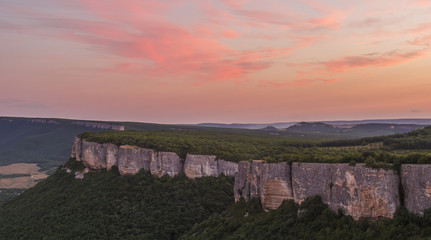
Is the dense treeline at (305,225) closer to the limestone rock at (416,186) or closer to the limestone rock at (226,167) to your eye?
the limestone rock at (416,186)

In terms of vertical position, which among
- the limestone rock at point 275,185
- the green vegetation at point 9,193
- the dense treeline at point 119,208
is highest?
the limestone rock at point 275,185

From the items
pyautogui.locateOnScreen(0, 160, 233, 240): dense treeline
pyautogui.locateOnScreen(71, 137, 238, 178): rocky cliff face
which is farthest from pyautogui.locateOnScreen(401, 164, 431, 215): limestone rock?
pyautogui.locateOnScreen(71, 137, 238, 178): rocky cliff face

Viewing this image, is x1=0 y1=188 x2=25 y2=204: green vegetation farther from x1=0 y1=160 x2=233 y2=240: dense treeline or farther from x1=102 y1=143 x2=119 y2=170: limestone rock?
x1=102 y1=143 x2=119 y2=170: limestone rock

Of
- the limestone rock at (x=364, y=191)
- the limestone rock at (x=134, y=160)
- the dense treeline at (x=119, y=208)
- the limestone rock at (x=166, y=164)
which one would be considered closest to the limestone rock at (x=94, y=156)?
the dense treeline at (x=119, y=208)

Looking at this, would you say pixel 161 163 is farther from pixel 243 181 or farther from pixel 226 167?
pixel 243 181

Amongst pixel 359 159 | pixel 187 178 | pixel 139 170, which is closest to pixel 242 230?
pixel 359 159

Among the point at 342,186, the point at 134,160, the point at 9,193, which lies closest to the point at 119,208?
the point at 134,160

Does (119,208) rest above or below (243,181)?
below
